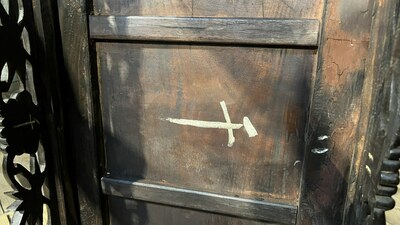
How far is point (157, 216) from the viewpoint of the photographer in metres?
1.05

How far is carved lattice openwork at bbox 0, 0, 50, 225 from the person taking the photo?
83cm

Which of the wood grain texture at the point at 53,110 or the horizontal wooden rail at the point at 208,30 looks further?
the wood grain texture at the point at 53,110

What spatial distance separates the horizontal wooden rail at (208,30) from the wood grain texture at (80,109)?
1.8 inches

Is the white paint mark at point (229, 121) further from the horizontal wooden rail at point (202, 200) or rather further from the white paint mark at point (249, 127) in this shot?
the horizontal wooden rail at point (202, 200)

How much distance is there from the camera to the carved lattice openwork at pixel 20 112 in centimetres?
83

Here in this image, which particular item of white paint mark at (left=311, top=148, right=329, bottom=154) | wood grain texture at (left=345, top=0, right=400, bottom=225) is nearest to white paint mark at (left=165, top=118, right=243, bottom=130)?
white paint mark at (left=311, top=148, right=329, bottom=154)

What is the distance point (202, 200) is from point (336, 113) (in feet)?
1.35

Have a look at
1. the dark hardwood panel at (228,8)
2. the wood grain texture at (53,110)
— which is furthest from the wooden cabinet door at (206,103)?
the wood grain texture at (53,110)

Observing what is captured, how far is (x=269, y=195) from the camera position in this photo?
93 centimetres

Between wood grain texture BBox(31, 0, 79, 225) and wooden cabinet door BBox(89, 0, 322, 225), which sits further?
wood grain texture BBox(31, 0, 79, 225)

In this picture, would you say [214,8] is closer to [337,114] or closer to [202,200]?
[337,114]

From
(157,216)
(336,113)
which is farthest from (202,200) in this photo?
(336,113)

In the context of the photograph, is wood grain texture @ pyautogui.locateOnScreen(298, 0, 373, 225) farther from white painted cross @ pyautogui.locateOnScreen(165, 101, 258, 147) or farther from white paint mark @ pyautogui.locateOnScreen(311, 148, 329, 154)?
white painted cross @ pyautogui.locateOnScreen(165, 101, 258, 147)

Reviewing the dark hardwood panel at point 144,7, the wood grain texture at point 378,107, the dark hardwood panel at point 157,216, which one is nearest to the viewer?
the wood grain texture at point 378,107
